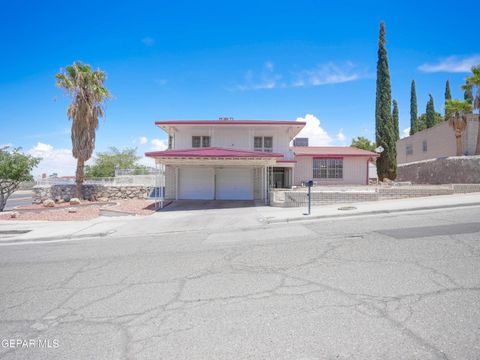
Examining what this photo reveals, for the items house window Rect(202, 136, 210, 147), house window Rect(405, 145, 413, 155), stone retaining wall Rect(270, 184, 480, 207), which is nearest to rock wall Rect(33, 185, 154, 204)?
house window Rect(202, 136, 210, 147)

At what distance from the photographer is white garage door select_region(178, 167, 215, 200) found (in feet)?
66.7

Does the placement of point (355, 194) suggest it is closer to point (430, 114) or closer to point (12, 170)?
point (12, 170)

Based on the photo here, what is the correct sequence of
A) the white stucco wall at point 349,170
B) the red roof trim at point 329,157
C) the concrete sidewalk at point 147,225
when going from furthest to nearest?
the white stucco wall at point 349,170
the red roof trim at point 329,157
the concrete sidewalk at point 147,225

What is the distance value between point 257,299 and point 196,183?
17.0 meters

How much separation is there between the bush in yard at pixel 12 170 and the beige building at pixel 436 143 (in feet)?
109

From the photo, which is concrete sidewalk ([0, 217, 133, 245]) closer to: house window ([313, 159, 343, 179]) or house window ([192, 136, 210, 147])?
house window ([192, 136, 210, 147])

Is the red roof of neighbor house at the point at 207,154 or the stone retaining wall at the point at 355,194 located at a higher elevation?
the red roof of neighbor house at the point at 207,154

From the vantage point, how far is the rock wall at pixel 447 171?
1966 cm

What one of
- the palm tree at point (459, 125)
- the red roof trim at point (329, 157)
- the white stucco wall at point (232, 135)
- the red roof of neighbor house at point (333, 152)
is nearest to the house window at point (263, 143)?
the white stucco wall at point (232, 135)

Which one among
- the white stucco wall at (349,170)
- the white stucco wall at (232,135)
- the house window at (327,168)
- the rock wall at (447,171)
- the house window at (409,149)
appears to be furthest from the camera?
the house window at (409,149)

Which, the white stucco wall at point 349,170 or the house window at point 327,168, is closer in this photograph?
the white stucco wall at point 349,170

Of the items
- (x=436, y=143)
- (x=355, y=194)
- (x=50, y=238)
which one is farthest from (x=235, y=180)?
(x=436, y=143)

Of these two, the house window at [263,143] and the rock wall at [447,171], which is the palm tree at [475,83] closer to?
the rock wall at [447,171]

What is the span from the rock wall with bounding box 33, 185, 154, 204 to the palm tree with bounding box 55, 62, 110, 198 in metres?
1.18
